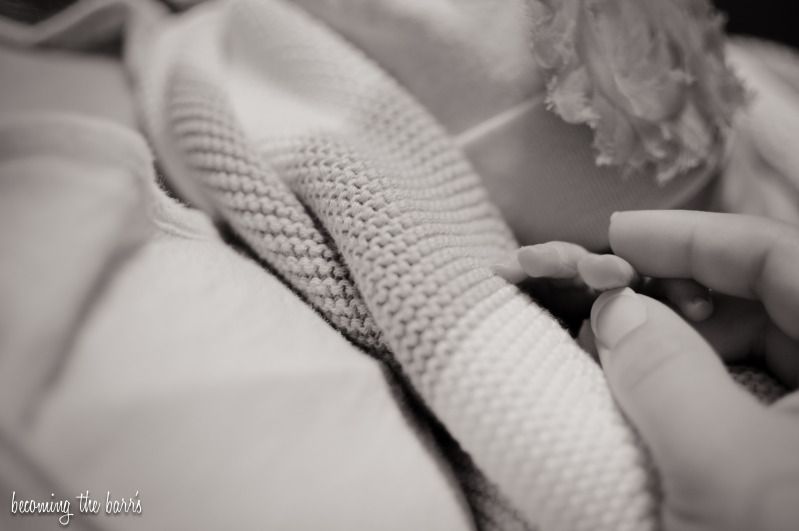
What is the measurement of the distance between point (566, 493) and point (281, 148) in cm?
29

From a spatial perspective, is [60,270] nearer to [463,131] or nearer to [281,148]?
[281,148]

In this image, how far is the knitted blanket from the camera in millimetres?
291

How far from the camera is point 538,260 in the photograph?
371 mm

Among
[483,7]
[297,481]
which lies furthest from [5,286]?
[483,7]

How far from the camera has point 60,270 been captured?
0.81 ft

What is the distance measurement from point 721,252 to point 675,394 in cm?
12

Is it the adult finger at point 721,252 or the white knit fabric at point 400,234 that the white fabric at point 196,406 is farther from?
the adult finger at point 721,252

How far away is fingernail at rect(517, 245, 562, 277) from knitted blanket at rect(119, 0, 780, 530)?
2 centimetres

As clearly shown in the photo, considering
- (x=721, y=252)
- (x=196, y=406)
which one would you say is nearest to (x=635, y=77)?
(x=721, y=252)

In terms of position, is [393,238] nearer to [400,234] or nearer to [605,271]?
[400,234]

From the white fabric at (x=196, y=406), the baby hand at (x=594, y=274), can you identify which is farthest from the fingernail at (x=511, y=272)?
the white fabric at (x=196, y=406)

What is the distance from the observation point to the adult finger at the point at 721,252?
33cm

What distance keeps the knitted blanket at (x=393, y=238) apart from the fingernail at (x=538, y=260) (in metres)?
0.02

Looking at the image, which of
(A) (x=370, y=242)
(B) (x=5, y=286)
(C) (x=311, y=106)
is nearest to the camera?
(B) (x=5, y=286)
